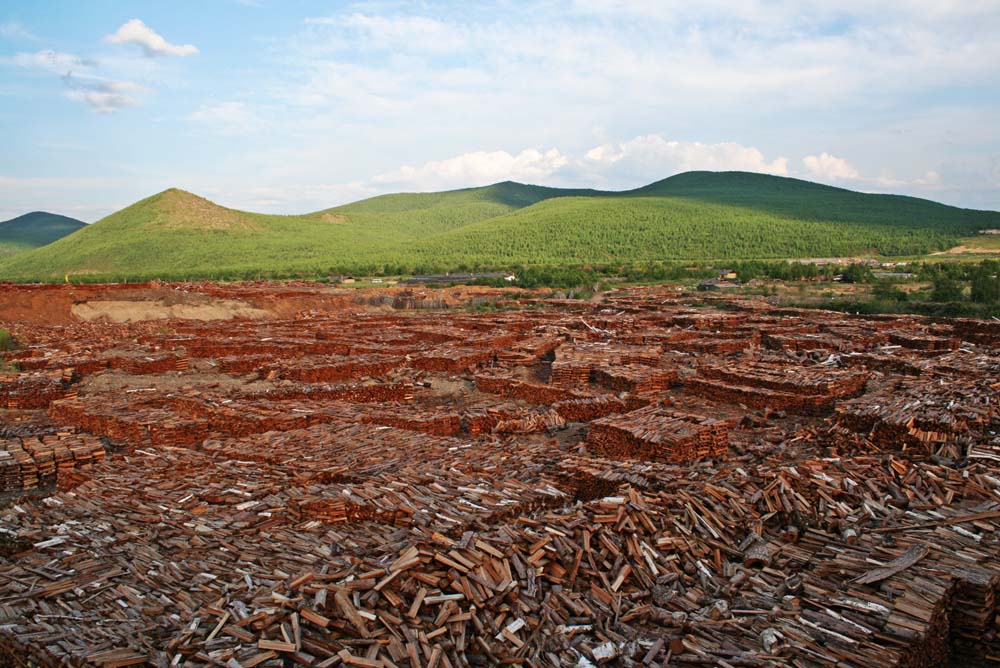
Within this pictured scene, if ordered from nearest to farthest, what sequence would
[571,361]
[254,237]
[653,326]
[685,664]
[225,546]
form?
1. [685,664]
2. [225,546]
3. [571,361]
4. [653,326]
5. [254,237]

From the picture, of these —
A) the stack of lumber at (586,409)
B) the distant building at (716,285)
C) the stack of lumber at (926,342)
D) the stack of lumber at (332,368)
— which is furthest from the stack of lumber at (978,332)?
the distant building at (716,285)

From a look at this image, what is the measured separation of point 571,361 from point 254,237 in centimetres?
11236

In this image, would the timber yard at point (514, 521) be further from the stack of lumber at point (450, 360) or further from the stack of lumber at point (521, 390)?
the stack of lumber at point (450, 360)

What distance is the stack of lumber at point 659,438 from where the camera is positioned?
9.14 meters

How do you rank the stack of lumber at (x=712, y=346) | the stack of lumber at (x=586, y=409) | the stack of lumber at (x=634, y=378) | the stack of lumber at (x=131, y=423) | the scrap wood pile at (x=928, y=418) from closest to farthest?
the scrap wood pile at (x=928, y=418) < the stack of lumber at (x=131, y=423) < the stack of lumber at (x=586, y=409) < the stack of lumber at (x=634, y=378) < the stack of lumber at (x=712, y=346)

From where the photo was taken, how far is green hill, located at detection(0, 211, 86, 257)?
155500mm

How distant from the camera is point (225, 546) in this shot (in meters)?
6.21

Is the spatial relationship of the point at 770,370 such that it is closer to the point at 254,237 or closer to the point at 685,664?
the point at 685,664

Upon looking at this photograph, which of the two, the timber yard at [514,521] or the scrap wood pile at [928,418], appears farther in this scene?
the scrap wood pile at [928,418]

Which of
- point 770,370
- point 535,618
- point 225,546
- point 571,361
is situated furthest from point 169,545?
point 770,370

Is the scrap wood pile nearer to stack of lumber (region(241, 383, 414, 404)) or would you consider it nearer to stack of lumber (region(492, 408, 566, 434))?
stack of lumber (region(492, 408, 566, 434))

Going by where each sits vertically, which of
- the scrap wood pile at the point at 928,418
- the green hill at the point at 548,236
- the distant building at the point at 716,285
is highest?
the green hill at the point at 548,236

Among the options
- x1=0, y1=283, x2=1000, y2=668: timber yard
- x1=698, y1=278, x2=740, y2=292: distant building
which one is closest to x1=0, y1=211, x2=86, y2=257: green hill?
x1=698, y1=278, x2=740, y2=292: distant building

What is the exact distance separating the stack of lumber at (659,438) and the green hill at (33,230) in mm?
176623
